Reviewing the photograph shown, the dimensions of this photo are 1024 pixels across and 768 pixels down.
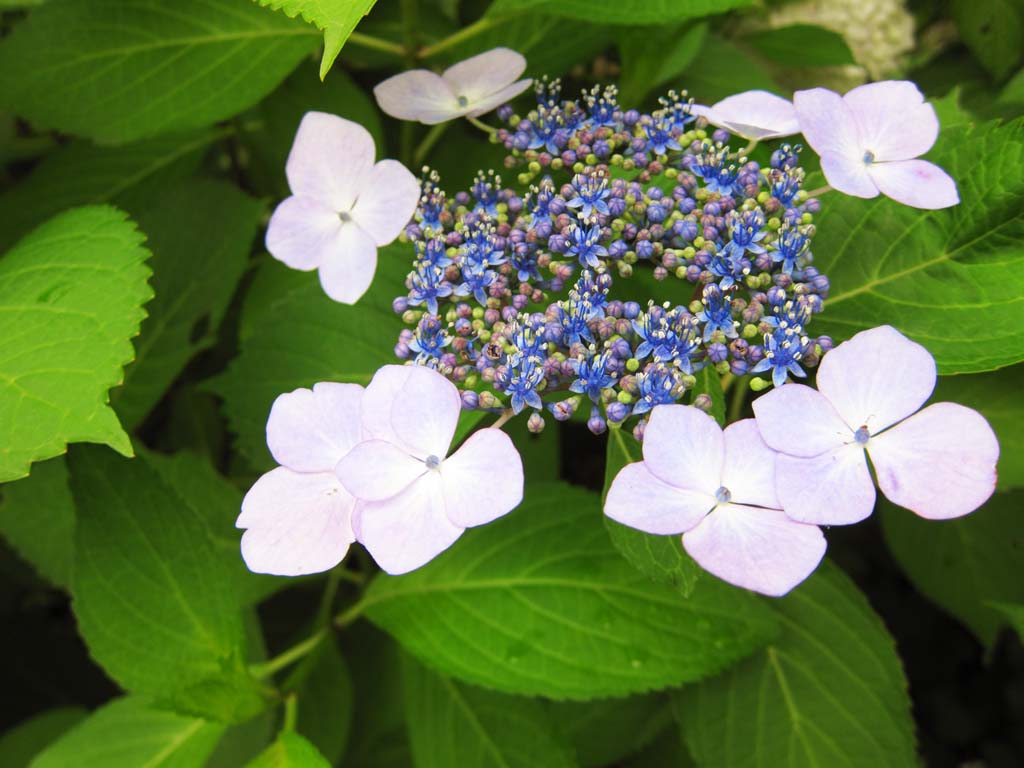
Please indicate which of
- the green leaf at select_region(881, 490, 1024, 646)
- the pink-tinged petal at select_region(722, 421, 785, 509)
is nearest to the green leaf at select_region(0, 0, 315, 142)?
the pink-tinged petal at select_region(722, 421, 785, 509)

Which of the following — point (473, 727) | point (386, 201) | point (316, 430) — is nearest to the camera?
point (316, 430)

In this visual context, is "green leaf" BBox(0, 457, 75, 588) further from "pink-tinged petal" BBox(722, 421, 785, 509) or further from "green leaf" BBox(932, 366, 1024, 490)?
"green leaf" BBox(932, 366, 1024, 490)

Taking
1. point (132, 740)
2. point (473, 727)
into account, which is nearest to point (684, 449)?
point (473, 727)

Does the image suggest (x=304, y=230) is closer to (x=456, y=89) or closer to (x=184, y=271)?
(x=456, y=89)

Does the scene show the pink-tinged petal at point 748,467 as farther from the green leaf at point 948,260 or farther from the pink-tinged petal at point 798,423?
the green leaf at point 948,260

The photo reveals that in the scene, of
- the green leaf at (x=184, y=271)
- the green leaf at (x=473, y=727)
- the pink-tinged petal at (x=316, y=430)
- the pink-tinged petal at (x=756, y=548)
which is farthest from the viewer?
the green leaf at (x=184, y=271)

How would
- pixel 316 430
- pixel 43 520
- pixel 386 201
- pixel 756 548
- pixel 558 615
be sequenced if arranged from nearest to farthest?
pixel 756 548 → pixel 316 430 → pixel 386 201 → pixel 558 615 → pixel 43 520

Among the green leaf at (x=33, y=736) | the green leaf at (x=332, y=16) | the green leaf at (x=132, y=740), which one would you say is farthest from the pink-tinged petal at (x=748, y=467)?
the green leaf at (x=33, y=736)
